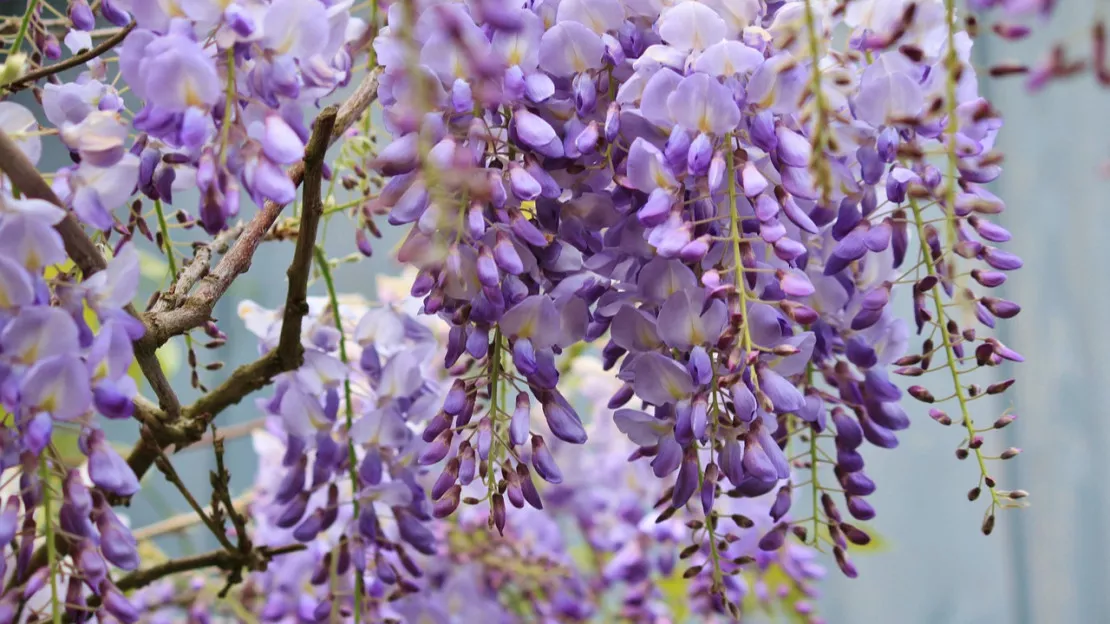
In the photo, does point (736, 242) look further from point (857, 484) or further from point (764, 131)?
point (857, 484)

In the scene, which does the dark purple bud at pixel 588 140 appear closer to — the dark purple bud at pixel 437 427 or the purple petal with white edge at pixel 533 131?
the purple petal with white edge at pixel 533 131

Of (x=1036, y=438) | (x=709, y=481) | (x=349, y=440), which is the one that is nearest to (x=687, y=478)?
(x=709, y=481)

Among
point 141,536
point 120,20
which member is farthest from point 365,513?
point 141,536

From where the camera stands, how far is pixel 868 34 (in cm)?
46

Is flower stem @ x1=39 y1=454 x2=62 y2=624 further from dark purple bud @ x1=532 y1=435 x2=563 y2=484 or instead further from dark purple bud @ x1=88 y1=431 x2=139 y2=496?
dark purple bud @ x1=532 y1=435 x2=563 y2=484

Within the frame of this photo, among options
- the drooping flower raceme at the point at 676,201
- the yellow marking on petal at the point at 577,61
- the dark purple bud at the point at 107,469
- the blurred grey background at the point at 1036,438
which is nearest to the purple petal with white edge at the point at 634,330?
the drooping flower raceme at the point at 676,201

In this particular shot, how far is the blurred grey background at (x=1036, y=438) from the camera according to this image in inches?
51.1

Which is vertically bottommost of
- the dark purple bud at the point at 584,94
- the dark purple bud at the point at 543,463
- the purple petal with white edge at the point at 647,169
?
the dark purple bud at the point at 543,463

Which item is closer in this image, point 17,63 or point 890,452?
point 17,63

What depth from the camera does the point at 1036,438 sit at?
4.46 feet

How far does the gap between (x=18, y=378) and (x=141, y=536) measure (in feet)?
1.83

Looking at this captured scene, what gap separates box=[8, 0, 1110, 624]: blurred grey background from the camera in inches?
51.1

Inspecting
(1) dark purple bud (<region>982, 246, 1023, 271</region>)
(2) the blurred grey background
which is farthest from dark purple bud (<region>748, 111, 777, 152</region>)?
(2) the blurred grey background

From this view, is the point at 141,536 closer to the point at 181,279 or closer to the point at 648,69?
the point at 181,279
